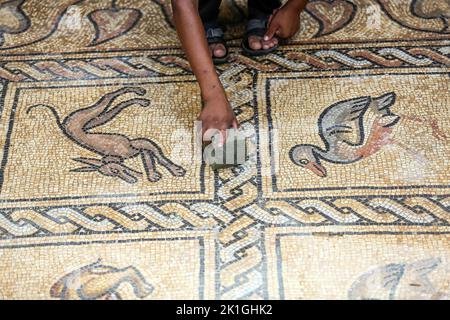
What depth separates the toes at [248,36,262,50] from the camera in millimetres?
2383

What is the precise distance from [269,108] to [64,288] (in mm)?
765

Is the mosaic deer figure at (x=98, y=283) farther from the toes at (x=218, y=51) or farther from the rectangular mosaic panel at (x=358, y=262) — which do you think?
the toes at (x=218, y=51)

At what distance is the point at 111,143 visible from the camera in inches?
83.4

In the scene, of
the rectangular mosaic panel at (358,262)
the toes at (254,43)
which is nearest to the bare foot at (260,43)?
the toes at (254,43)

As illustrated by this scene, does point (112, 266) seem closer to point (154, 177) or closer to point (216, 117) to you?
point (154, 177)

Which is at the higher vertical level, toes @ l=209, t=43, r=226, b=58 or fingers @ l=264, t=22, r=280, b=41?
fingers @ l=264, t=22, r=280, b=41

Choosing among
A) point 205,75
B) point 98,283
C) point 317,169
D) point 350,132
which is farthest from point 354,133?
point 98,283

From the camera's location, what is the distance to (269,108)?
2.21m

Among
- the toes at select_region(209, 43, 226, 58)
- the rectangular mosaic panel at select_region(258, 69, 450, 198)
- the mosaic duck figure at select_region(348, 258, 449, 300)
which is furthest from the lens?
the toes at select_region(209, 43, 226, 58)

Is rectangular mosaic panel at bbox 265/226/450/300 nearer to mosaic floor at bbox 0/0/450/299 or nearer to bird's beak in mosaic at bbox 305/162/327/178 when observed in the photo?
mosaic floor at bbox 0/0/450/299

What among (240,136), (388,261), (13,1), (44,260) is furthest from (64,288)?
(13,1)

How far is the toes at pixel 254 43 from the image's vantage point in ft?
7.82

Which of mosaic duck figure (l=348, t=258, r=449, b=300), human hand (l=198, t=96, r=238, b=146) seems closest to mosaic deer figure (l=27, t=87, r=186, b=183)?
human hand (l=198, t=96, r=238, b=146)

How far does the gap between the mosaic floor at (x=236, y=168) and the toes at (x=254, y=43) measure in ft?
0.15
